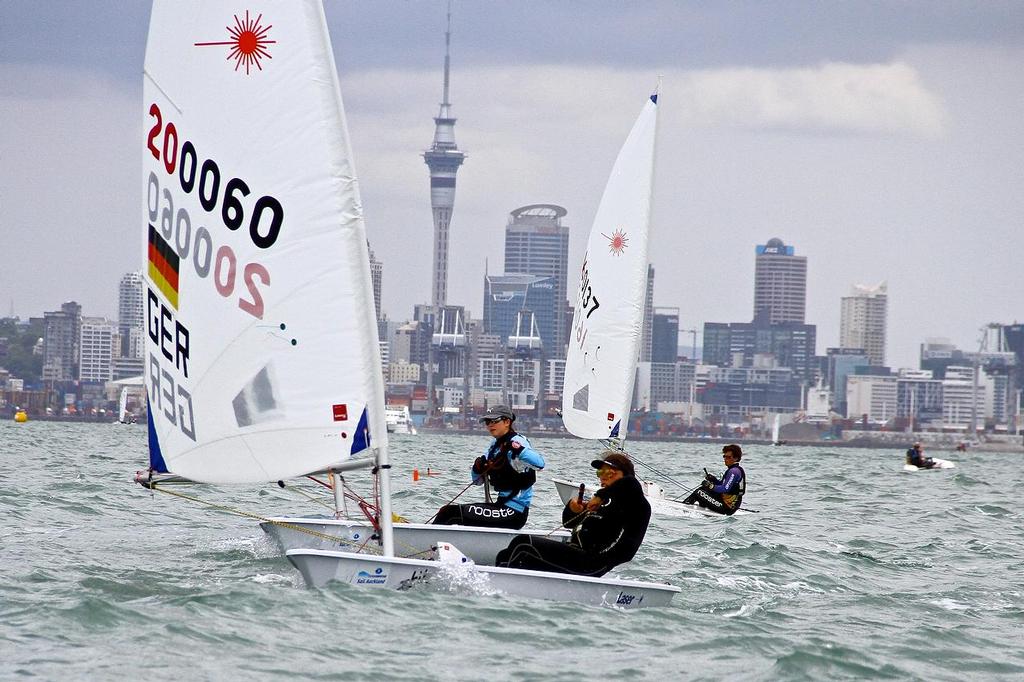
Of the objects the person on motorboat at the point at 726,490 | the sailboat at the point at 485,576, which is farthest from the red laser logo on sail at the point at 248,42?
the person on motorboat at the point at 726,490

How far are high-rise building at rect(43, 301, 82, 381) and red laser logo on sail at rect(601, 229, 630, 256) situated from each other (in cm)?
16264

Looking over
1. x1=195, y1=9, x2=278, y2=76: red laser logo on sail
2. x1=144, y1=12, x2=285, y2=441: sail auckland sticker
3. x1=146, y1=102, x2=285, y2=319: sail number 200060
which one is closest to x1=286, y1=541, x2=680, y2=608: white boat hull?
x1=144, y1=12, x2=285, y2=441: sail auckland sticker

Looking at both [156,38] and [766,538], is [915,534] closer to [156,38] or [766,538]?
[766,538]

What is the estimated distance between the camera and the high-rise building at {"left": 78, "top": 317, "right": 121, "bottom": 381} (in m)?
188

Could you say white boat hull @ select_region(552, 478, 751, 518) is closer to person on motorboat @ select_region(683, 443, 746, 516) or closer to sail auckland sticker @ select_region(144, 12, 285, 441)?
person on motorboat @ select_region(683, 443, 746, 516)

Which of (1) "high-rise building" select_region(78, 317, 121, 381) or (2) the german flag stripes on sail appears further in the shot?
(1) "high-rise building" select_region(78, 317, 121, 381)

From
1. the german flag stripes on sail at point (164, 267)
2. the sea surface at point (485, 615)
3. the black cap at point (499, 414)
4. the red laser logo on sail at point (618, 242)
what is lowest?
the sea surface at point (485, 615)

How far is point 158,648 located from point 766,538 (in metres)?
8.79

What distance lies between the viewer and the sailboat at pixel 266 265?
8773mm

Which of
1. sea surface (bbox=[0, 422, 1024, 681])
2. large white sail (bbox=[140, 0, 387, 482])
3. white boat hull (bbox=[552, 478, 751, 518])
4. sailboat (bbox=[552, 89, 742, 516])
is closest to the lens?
sea surface (bbox=[0, 422, 1024, 681])

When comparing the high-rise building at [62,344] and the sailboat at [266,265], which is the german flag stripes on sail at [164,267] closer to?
the sailboat at [266,265]

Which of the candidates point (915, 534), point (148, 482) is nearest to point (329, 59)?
point (148, 482)

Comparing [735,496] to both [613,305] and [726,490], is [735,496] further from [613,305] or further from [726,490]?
[613,305]

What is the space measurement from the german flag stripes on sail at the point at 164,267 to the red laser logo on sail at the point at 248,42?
1.20 metres
